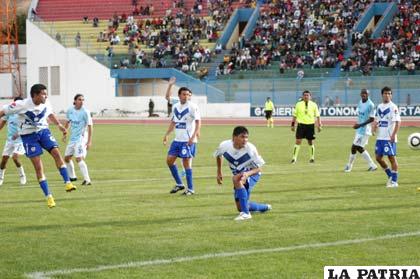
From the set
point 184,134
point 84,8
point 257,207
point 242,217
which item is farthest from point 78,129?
point 84,8

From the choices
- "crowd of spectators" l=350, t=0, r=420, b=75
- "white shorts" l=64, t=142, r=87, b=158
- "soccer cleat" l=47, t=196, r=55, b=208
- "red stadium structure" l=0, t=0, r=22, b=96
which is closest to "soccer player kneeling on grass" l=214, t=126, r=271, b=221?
"soccer cleat" l=47, t=196, r=55, b=208

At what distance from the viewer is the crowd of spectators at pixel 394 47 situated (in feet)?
176

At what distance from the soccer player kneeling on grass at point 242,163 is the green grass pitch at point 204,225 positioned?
0.30 metres

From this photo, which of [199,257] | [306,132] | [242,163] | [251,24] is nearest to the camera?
[199,257]

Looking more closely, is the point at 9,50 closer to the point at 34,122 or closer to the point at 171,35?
the point at 171,35

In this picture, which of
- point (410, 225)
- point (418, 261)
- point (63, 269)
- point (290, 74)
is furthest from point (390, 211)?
point (290, 74)

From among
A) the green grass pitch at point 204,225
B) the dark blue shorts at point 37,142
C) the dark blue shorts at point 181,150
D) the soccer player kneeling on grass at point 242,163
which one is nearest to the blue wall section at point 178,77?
the green grass pitch at point 204,225

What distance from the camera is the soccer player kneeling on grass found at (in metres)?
11.5

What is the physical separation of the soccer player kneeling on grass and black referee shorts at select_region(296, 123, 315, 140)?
12.5 metres

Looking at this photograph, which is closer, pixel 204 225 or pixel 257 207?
pixel 204 225

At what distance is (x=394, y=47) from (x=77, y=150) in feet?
134

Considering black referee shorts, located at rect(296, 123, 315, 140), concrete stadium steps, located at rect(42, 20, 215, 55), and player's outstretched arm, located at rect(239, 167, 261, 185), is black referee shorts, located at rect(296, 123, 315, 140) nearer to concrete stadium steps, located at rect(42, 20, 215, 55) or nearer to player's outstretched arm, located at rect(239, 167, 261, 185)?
player's outstretched arm, located at rect(239, 167, 261, 185)

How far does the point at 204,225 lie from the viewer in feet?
36.3

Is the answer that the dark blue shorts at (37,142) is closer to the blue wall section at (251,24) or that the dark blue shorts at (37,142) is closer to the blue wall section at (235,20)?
the blue wall section at (251,24)
